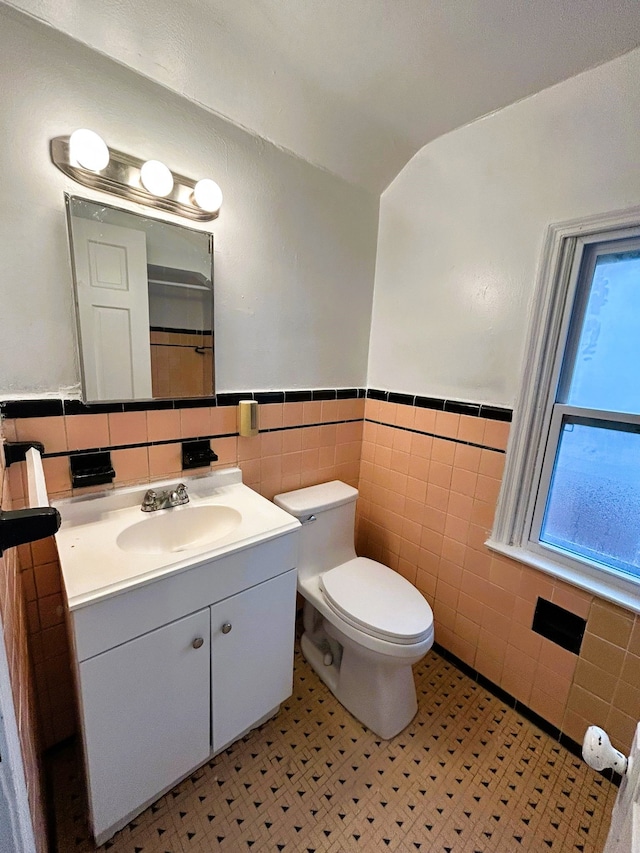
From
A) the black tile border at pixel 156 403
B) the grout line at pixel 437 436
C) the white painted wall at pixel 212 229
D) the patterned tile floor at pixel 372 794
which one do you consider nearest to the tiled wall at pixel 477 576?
the grout line at pixel 437 436

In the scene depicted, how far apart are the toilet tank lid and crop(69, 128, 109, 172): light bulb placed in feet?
4.06

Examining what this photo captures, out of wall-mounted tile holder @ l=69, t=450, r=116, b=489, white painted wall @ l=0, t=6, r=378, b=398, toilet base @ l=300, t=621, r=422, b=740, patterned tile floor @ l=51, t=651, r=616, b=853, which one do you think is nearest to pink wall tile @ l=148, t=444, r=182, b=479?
wall-mounted tile holder @ l=69, t=450, r=116, b=489

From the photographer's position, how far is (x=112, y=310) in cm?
111

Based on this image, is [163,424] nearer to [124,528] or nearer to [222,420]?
[222,420]

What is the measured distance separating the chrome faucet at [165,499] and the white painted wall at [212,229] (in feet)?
1.33

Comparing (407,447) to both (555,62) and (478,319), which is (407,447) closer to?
(478,319)

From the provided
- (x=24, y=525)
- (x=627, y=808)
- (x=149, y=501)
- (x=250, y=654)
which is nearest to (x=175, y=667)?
(x=250, y=654)

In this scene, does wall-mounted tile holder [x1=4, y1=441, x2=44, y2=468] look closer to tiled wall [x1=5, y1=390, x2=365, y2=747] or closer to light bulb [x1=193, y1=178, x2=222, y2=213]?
tiled wall [x1=5, y1=390, x2=365, y2=747]

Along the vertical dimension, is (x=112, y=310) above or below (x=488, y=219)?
below

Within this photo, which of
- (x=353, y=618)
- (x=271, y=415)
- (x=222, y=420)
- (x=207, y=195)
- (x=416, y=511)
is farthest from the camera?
(x=416, y=511)

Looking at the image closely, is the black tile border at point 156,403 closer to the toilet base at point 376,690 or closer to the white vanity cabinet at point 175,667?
the white vanity cabinet at point 175,667

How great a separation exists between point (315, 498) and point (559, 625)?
994 millimetres

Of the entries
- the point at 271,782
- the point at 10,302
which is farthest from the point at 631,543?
the point at 10,302

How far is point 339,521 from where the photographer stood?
1.63 m
